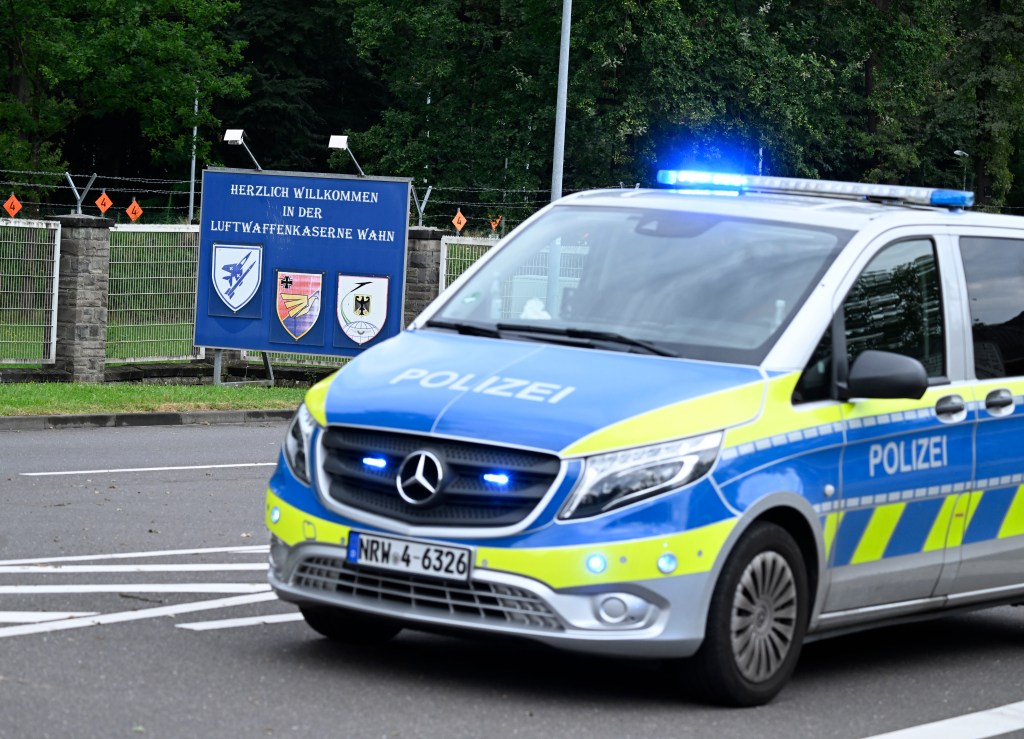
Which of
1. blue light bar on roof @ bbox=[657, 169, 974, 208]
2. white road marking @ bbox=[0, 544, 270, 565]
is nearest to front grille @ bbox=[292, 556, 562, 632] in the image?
blue light bar on roof @ bbox=[657, 169, 974, 208]

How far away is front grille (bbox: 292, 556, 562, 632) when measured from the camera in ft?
21.5

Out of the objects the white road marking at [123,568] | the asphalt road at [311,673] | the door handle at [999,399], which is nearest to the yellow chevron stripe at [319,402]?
the asphalt road at [311,673]

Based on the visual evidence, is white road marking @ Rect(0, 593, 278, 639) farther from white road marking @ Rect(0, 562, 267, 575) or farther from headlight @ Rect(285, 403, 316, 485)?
headlight @ Rect(285, 403, 316, 485)

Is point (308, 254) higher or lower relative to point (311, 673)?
higher

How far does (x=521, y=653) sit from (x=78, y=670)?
5.87 ft

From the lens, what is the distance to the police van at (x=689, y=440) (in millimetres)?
6512

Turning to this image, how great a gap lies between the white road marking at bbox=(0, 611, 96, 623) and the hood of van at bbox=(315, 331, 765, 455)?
63.1 inches

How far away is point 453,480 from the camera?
21.5 ft

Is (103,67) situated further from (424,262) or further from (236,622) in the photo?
(236,622)

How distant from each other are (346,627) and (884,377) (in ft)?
7.46

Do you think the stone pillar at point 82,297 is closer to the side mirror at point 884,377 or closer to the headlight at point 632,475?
the side mirror at point 884,377

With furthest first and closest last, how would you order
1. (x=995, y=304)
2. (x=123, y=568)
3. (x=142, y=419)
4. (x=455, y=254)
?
(x=455, y=254), (x=142, y=419), (x=123, y=568), (x=995, y=304)

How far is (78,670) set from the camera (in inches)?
270

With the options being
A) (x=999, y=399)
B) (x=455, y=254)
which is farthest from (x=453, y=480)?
(x=455, y=254)
